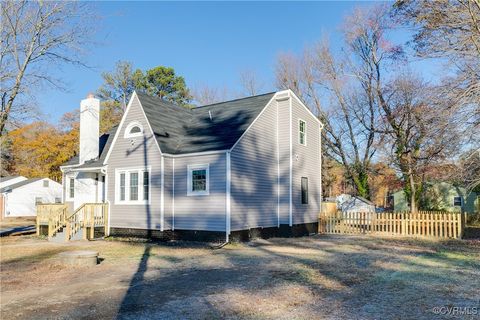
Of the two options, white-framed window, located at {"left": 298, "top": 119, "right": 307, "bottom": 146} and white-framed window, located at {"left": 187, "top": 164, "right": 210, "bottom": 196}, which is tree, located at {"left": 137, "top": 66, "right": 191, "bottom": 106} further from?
white-framed window, located at {"left": 187, "top": 164, "right": 210, "bottom": 196}

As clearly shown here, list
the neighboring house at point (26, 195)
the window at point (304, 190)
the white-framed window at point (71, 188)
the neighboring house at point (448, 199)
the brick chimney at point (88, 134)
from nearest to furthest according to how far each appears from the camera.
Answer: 1. the brick chimney at point (88, 134)
2. the window at point (304, 190)
3. the white-framed window at point (71, 188)
4. the neighboring house at point (448, 199)
5. the neighboring house at point (26, 195)

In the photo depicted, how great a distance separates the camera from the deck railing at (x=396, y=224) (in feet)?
64.1

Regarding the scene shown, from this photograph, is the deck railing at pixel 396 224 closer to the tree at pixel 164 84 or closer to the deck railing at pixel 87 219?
the deck railing at pixel 87 219

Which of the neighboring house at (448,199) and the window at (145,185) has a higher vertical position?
the window at (145,185)

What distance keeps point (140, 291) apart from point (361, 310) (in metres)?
4.39

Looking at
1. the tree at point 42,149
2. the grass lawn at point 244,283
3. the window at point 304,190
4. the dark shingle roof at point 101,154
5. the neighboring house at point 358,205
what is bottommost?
Result: the grass lawn at point 244,283

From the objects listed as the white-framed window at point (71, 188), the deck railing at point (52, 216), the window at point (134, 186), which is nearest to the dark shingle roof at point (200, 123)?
the window at point (134, 186)

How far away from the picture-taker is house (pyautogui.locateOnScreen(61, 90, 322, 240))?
1691 cm

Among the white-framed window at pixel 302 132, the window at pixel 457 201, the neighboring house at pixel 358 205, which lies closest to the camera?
the white-framed window at pixel 302 132

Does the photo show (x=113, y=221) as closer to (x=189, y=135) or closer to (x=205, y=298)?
(x=189, y=135)

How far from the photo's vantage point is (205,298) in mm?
7707

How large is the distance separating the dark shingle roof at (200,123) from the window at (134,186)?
2143mm

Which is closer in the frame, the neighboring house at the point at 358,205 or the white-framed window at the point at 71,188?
the white-framed window at the point at 71,188

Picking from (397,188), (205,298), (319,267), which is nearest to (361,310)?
(205,298)
